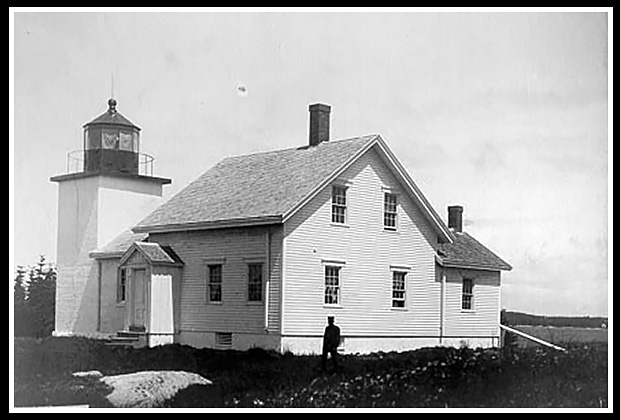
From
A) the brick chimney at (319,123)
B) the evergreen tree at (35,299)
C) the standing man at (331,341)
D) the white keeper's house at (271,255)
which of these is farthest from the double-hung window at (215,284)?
the brick chimney at (319,123)

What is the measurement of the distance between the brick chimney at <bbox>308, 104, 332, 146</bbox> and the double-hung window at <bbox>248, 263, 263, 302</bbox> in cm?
209

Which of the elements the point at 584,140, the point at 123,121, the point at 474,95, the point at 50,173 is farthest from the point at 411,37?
the point at 50,173

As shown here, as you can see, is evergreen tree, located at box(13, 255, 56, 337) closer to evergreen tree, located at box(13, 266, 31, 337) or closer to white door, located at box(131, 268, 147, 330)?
evergreen tree, located at box(13, 266, 31, 337)

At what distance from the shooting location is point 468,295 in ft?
64.1

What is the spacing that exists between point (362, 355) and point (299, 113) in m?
3.52

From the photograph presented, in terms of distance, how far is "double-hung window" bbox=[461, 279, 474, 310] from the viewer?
19281 mm

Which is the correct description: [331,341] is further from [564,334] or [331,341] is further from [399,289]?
[564,334]

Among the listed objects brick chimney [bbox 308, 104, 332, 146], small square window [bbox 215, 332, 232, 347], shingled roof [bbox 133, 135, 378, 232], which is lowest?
small square window [bbox 215, 332, 232, 347]

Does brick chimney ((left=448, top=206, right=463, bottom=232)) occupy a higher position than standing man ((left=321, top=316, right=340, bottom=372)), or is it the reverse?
brick chimney ((left=448, top=206, right=463, bottom=232))

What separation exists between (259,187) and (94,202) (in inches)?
96.0

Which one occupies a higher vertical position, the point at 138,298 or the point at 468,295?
the point at 468,295

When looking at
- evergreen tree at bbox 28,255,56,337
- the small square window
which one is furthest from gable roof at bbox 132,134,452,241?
evergreen tree at bbox 28,255,56,337

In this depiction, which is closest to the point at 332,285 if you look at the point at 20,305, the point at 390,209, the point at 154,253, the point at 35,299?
the point at 390,209

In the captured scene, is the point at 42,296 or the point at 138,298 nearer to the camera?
the point at 42,296
